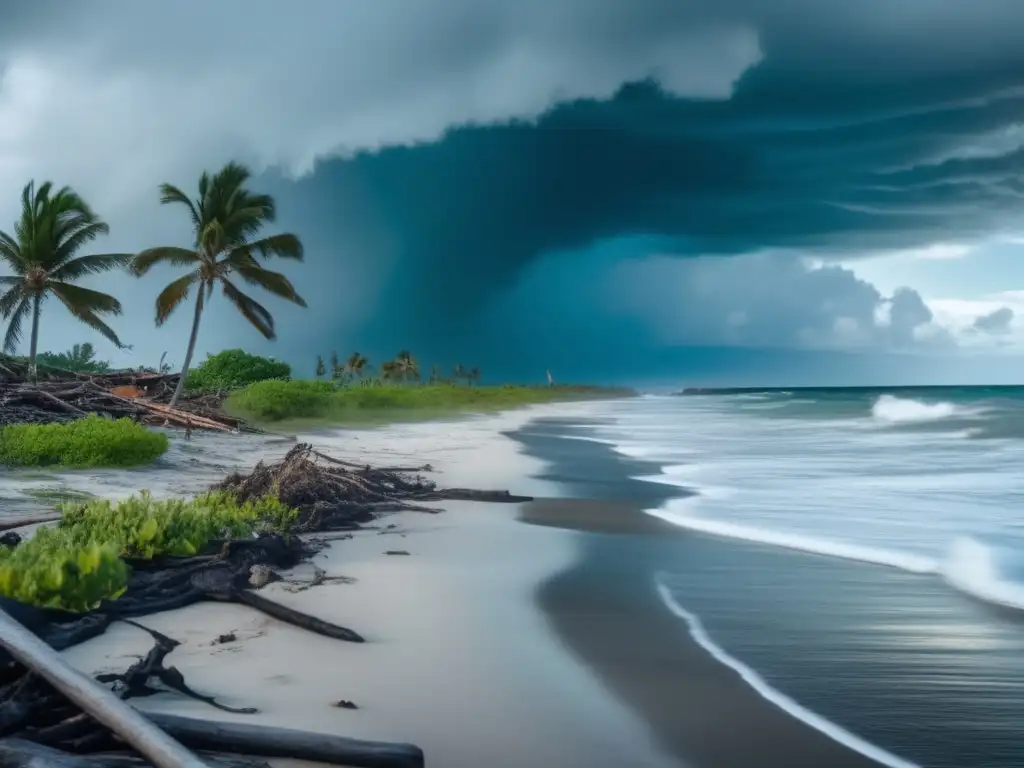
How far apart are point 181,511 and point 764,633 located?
181 inches

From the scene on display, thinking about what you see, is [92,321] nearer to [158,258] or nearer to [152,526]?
[158,258]

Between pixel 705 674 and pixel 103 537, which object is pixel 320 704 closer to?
pixel 705 674

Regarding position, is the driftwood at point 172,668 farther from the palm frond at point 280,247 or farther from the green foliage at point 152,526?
the palm frond at point 280,247

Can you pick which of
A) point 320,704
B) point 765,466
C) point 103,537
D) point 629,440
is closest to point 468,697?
point 320,704

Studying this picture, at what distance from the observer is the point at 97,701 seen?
3.37 metres

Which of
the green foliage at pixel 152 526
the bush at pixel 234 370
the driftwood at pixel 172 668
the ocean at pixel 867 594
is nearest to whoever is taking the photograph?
the driftwood at pixel 172 668

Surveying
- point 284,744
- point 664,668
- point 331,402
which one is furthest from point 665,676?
point 331,402

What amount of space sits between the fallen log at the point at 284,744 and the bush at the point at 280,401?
25.9 metres

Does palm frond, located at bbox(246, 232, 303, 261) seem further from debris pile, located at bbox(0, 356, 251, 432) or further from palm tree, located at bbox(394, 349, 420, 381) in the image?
palm tree, located at bbox(394, 349, 420, 381)

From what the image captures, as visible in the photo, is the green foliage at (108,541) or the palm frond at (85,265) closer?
the green foliage at (108,541)

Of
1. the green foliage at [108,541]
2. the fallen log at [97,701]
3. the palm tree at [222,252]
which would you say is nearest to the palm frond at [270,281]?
the palm tree at [222,252]

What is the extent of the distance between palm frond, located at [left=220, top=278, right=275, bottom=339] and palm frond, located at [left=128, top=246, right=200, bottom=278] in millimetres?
1135

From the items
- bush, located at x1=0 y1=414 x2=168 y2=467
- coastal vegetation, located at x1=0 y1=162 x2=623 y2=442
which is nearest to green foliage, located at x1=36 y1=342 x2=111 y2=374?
coastal vegetation, located at x1=0 y1=162 x2=623 y2=442

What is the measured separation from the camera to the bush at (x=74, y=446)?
12.8 metres
